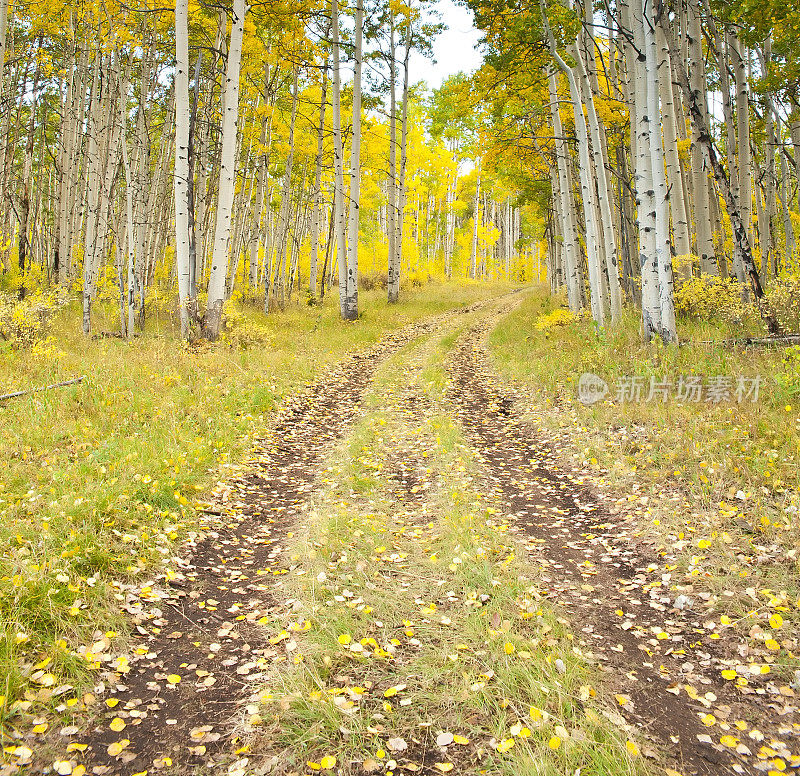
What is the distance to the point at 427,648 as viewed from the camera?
3668 millimetres

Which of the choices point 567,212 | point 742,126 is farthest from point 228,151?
point 742,126

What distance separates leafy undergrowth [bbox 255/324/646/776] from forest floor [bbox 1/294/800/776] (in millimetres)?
14

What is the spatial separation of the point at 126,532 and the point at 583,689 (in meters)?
3.98

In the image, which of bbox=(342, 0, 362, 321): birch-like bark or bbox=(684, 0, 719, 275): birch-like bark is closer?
bbox=(684, 0, 719, 275): birch-like bark

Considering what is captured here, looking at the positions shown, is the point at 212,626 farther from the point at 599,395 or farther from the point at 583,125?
the point at 583,125

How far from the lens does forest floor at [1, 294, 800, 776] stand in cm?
286

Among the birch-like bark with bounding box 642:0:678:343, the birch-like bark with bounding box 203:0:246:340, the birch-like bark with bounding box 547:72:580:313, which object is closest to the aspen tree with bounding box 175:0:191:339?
the birch-like bark with bounding box 203:0:246:340

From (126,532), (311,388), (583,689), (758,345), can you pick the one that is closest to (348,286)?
(311,388)

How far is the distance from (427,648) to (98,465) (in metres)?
4.07

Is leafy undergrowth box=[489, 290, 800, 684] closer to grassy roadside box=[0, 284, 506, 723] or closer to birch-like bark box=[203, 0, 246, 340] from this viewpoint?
grassy roadside box=[0, 284, 506, 723]

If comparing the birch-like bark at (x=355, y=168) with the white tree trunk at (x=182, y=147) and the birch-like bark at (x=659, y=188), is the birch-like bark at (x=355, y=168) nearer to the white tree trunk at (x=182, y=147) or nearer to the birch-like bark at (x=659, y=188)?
the white tree trunk at (x=182, y=147)

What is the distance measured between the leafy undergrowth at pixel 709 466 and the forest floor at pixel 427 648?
8 cm

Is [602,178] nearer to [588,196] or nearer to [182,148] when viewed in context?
[588,196]

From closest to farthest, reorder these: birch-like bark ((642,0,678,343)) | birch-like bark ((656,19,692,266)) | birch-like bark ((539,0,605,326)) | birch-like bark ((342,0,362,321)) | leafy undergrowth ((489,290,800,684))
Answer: leafy undergrowth ((489,290,800,684)) < birch-like bark ((642,0,678,343)) < birch-like bark ((656,19,692,266)) < birch-like bark ((539,0,605,326)) < birch-like bark ((342,0,362,321))
